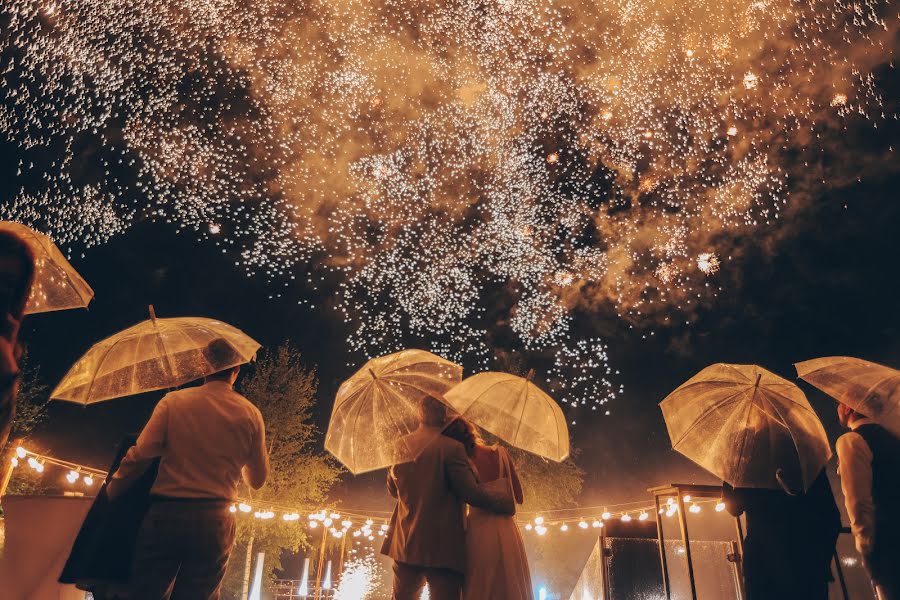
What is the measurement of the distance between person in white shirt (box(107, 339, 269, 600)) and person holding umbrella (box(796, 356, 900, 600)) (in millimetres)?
4119

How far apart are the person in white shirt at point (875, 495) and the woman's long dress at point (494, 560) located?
2.21 meters

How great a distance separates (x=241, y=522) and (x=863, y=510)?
19137mm

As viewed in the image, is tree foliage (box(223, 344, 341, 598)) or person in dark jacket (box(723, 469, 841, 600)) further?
tree foliage (box(223, 344, 341, 598))

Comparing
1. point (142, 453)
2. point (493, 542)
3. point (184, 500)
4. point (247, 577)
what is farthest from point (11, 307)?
point (247, 577)

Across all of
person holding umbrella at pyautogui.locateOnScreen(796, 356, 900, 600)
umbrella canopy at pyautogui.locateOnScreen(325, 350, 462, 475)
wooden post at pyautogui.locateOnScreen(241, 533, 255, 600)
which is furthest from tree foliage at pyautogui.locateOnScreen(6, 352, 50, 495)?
person holding umbrella at pyautogui.locateOnScreen(796, 356, 900, 600)

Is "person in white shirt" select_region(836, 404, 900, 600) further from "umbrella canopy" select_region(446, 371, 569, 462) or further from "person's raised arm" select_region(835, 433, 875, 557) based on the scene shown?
"umbrella canopy" select_region(446, 371, 569, 462)

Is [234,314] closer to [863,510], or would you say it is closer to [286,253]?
[286,253]

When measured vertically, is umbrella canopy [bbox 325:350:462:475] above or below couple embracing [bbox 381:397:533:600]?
above

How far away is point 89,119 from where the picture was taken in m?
12.8

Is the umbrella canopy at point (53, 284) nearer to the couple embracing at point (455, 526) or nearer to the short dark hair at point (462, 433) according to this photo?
the couple embracing at point (455, 526)

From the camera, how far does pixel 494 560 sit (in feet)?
12.5

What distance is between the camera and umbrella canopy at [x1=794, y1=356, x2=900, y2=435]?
12.3 ft

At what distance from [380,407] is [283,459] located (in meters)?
18.8

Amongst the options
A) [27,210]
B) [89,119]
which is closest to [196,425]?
[89,119]
